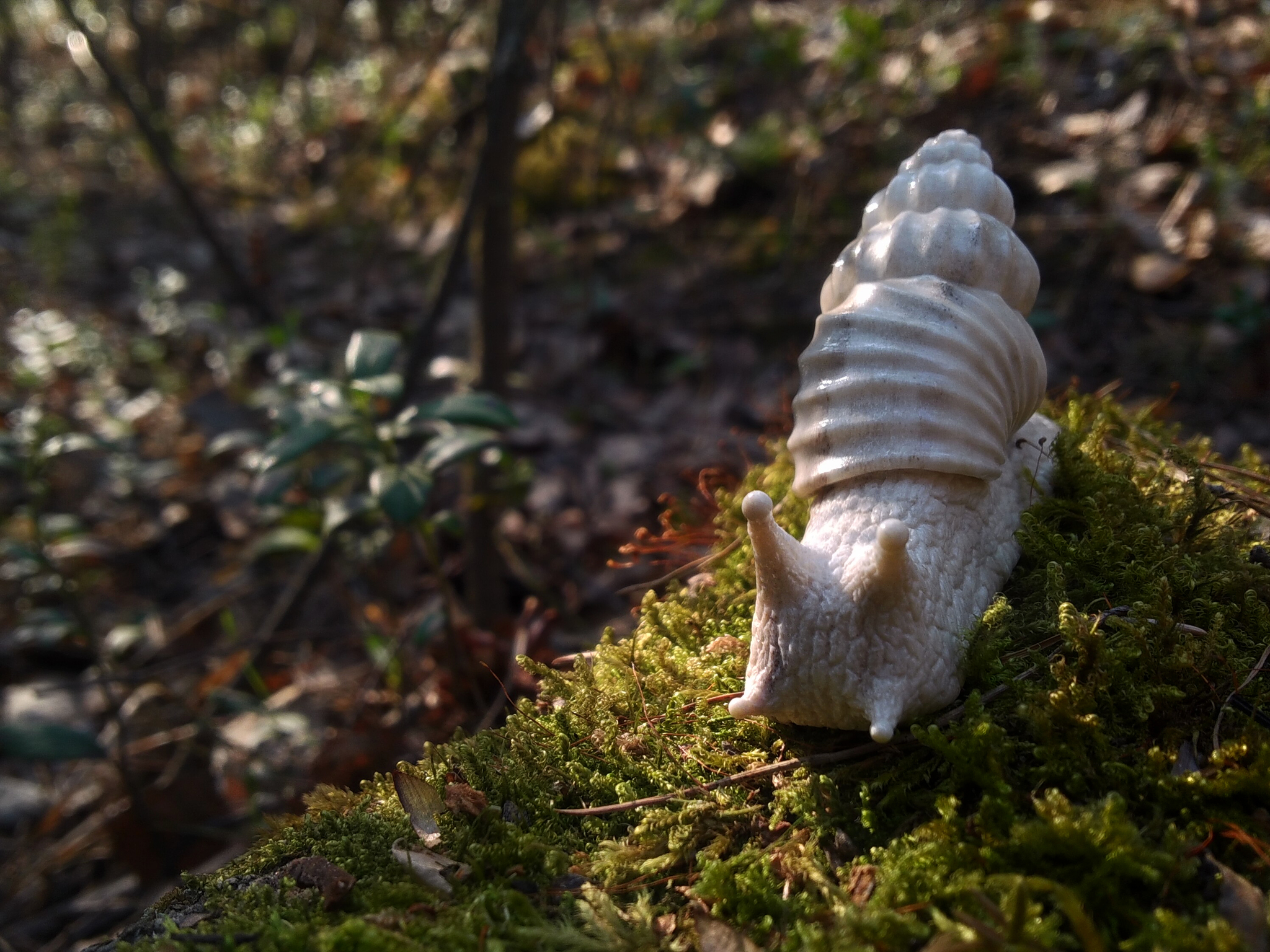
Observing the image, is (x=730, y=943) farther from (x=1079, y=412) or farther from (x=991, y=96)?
(x=991, y=96)

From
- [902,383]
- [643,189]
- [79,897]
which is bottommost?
[79,897]

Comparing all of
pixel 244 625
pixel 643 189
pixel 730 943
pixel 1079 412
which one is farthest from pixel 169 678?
pixel 643 189

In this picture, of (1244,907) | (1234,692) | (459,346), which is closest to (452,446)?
(1234,692)

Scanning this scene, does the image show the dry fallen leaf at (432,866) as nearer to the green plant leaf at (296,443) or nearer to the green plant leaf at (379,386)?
the green plant leaf at (296,443)

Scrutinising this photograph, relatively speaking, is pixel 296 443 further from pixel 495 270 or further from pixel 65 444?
pixel 495 270

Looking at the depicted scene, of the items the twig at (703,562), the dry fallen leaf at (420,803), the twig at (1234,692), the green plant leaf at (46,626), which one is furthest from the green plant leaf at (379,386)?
the twig at (1234,692)

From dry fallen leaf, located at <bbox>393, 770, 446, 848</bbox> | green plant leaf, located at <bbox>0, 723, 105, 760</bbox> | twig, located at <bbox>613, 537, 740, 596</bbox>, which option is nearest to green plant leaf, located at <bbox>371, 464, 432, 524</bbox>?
twig, located at <bbox>613, 537, 740, 596</bbox>

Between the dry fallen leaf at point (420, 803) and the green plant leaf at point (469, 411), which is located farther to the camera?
the green plant leaf at point (469, 411)
